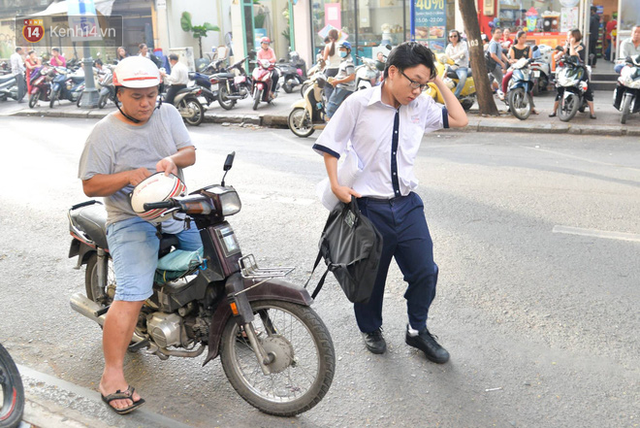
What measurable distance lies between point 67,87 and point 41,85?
768 mm

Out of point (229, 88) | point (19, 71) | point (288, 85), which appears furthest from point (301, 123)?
point (19, 71)

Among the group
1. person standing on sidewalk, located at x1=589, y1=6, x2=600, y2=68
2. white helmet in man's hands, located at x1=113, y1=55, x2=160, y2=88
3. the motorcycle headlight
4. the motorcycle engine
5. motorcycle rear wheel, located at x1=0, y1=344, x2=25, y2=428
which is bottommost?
motorcycle rear wheel, located at x1=0, y1=344, x2=25, y2=428

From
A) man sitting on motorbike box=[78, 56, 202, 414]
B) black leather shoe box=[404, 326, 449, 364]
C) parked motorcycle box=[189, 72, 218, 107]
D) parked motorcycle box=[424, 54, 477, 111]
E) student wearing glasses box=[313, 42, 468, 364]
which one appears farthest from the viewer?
parked motorcycle box=[189, 72, 218, 107]

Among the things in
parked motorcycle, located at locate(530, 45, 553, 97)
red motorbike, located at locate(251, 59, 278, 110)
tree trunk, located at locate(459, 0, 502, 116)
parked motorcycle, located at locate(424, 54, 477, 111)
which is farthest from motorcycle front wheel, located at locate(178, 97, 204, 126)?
parked motorcycle, located at locate(530, 45, 553, 97)

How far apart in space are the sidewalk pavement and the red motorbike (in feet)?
0.87

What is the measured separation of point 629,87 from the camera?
11820 mm

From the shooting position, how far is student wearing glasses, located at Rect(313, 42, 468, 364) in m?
3.63

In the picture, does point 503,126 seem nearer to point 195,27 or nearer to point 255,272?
point 255,272

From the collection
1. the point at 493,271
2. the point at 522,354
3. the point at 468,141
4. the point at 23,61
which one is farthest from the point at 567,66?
the point at 23,61

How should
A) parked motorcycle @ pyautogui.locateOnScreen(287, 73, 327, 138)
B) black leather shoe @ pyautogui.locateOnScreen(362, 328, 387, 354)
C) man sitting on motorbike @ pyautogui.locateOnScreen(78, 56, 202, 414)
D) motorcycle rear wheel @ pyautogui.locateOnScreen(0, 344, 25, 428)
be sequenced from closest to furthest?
1. motorcycle rear wheel @ pyautogui.locateOnScreen(0, 344, 25, 428)
2. man sitting on motorbike @ pyautogui.locateOnScreen(78, 56, 202, 414)
3. black leather shoe @ pyautogui.locateOnScreen(362, 328, 387, 354)
4. parked motorcycle @ pyautogui.locateOnScreen(287, 73, 327, 138)

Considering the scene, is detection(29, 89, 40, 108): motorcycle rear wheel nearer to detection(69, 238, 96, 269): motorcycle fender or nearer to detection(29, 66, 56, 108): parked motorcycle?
detection(29, 66, 56, 108): parked motorcycle

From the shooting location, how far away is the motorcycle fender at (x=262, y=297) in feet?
10.5

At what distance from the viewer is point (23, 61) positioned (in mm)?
24641

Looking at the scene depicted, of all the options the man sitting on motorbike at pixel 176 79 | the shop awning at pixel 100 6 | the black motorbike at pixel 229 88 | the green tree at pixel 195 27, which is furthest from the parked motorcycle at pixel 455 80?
the green tree at pixel 195 27
